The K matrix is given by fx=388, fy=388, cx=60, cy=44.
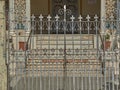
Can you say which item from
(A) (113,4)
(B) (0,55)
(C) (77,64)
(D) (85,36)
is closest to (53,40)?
(D) (85,36)

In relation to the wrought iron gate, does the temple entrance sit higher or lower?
higher

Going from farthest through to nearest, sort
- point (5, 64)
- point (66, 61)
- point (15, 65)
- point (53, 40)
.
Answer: point (53, 40) → point (66, 61) → point (15, 65) → point (5, 64)

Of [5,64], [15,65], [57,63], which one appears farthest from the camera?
[57,63]

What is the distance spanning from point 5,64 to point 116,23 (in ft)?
8.74

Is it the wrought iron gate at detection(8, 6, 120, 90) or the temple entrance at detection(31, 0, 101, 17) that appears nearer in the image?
the wrought iron gate at detection(8, 6, 120, 90)

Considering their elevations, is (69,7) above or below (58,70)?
above

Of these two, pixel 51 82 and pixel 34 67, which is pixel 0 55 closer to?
pixel 34 67

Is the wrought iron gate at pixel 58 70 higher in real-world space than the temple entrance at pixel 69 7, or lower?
lower

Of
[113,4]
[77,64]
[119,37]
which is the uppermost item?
[113,4]

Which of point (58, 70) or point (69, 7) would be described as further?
point (69, 7)

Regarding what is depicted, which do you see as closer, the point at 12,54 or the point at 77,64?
the point at 12,54

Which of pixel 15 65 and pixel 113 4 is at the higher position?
pixel 113 4

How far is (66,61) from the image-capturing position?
10.1 metres

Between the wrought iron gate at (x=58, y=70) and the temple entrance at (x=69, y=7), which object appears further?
the temple entrance at (x=69, y=7)
